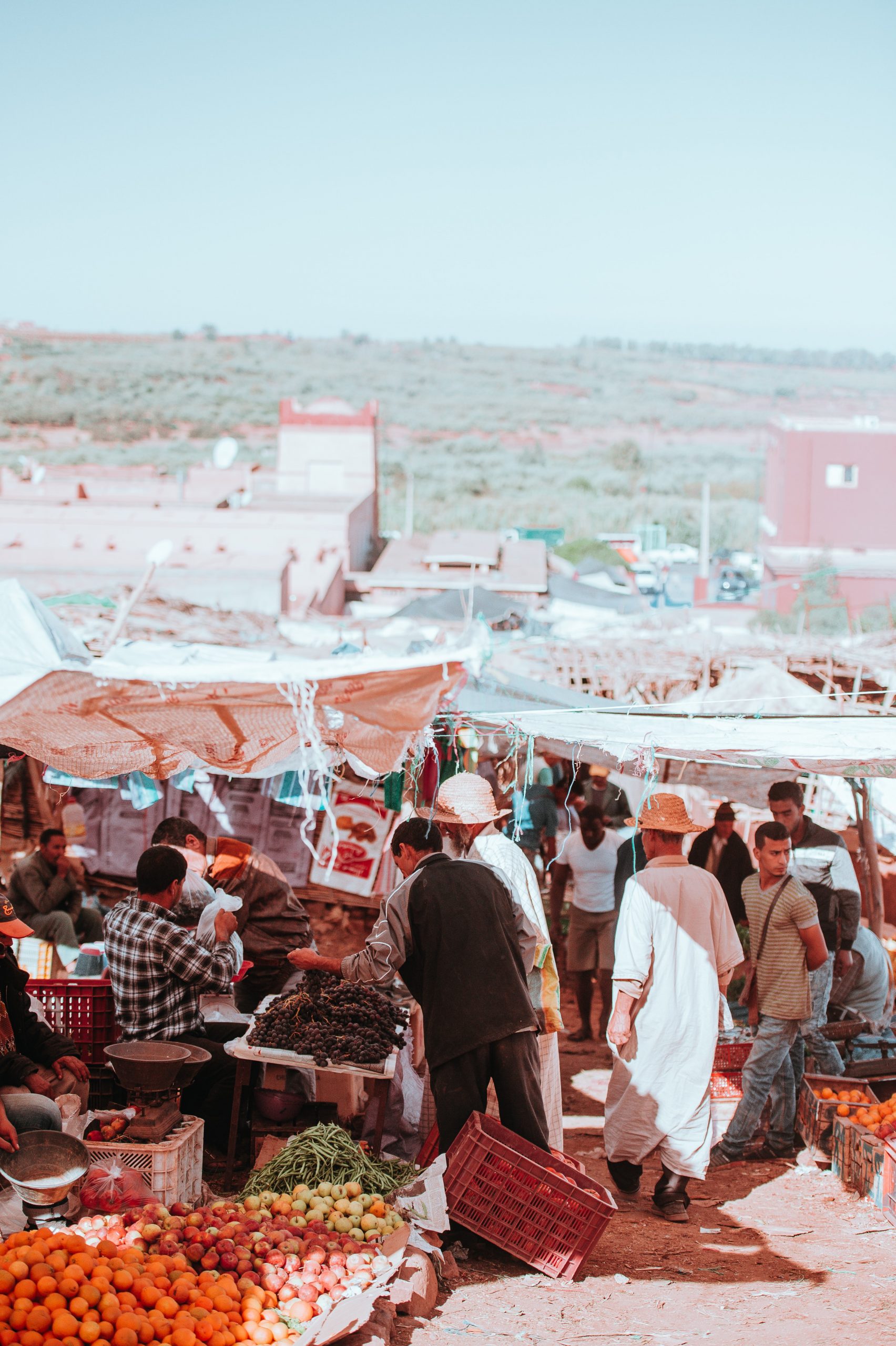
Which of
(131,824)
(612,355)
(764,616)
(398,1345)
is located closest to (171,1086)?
(398,1345)

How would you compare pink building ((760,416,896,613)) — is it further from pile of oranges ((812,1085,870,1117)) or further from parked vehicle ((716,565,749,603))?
pile of oranges ((812,1085,870,1117))

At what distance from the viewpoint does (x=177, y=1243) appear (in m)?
3.70

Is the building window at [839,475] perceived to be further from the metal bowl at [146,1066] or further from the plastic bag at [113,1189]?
the plastic bag at [113,1189]

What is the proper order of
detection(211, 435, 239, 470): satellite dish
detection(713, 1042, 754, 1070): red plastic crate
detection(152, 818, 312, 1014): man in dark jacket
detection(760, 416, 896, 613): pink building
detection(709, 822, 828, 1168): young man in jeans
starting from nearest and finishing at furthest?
detection(709, 822, 828, 1168): young man in jeans → detection(152, 818, 312, 1014): man in dark jacket → detection(713, 1042, 754, 1070): red plastic crate → detection(760, 416, 896, 613): pink building → detection(211, 435, 239, 470): satellite dish

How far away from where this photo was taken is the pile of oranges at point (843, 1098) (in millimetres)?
5648

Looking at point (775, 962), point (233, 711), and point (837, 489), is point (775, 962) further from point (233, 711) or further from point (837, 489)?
point (837, 489)

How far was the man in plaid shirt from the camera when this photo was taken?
469cm

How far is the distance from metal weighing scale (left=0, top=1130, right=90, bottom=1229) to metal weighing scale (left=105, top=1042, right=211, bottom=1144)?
0.34 meters

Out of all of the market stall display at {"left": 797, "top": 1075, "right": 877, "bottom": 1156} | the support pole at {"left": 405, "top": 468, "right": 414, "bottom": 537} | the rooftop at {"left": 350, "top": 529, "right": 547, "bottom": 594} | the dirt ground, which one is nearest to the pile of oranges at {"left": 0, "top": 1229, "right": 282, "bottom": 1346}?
the dirt ground

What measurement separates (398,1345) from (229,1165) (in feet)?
4.97

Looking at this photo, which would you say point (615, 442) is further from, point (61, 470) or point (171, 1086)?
point (171, 1086)

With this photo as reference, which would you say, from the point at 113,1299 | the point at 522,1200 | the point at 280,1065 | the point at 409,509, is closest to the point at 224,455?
the point at 409,509

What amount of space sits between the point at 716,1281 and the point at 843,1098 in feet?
5.53

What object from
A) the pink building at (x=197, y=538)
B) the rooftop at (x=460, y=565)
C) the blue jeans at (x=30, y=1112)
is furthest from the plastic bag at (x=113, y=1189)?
the rooftop at (x=460, y=565)
